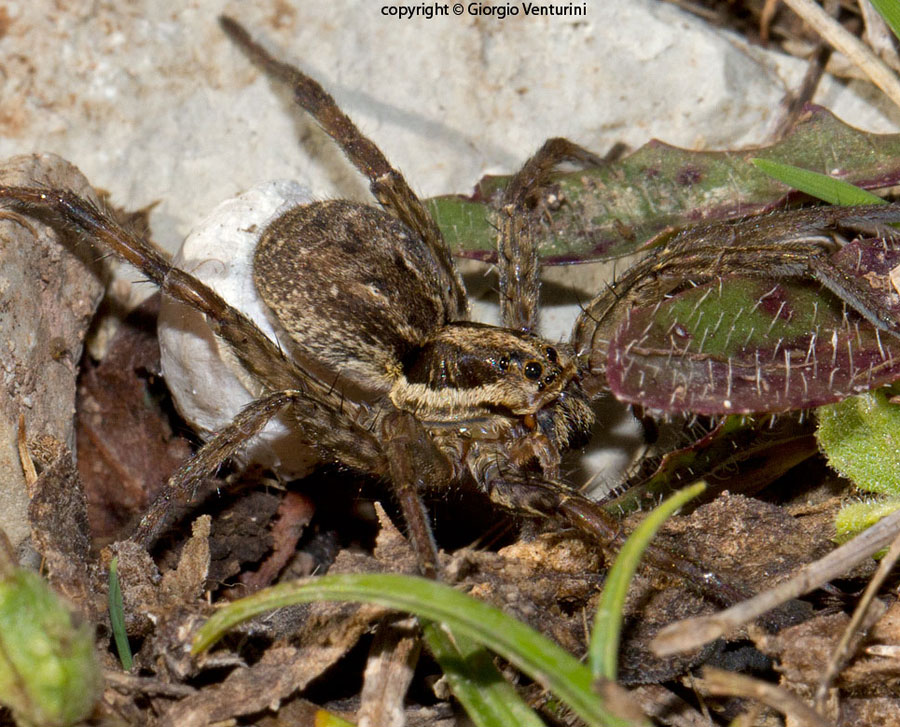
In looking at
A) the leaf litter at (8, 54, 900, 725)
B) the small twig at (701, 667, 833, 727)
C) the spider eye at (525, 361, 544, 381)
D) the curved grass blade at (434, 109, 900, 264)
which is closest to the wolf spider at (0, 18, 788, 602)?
the spider eye at (525, 361, 544, 381)

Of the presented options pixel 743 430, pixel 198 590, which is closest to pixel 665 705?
pixel 743 430

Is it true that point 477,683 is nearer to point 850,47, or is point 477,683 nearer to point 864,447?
point 864,447

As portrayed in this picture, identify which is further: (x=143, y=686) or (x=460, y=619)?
(x=143, y=686)

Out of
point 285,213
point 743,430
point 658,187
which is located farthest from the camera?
point 658,187

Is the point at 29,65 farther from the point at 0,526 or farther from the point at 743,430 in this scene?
the point at 743,430

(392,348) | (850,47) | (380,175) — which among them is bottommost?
(850,47)

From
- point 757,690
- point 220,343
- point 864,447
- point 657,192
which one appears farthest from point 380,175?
point 757,690
